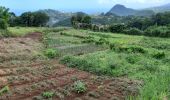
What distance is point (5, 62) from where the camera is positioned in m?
20.3

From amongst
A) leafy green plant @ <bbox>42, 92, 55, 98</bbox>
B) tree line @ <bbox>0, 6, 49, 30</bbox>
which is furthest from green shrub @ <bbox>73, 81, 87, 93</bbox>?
tree line @ <bbox>0, 6, 49, 30</bbox>

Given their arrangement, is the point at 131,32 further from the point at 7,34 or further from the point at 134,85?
the point at 134,85

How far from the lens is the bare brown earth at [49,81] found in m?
14.3

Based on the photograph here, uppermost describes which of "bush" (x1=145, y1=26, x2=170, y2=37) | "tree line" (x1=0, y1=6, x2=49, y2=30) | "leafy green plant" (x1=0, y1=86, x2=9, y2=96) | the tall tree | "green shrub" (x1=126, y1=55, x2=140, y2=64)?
the tall tree

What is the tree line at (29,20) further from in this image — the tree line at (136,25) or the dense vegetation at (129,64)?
the dense vegetation at (129,64)

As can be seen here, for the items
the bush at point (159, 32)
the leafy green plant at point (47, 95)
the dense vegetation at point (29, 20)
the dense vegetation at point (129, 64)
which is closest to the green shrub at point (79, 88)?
the leafy green plant at point (47, 95)

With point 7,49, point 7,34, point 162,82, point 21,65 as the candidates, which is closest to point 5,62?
point 21,65

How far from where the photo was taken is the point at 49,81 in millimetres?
16156

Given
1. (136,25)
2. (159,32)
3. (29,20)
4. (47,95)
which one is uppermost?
(29,20)

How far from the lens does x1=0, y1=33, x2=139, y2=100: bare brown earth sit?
14344 millimetres

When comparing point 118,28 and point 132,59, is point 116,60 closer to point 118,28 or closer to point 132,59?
point 132,59

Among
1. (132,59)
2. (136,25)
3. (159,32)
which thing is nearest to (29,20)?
(136,25)

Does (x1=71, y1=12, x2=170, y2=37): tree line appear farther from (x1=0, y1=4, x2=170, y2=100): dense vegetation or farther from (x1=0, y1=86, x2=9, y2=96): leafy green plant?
(x1=0, y1=86, x2=9, y2=96): leafy green plant

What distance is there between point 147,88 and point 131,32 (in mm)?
30642
